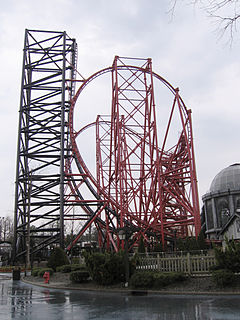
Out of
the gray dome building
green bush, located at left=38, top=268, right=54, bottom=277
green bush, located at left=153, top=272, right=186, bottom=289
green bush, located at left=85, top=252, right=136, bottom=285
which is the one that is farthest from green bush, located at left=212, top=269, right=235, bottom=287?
the gray dome building

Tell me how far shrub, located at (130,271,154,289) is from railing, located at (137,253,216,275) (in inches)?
61.1

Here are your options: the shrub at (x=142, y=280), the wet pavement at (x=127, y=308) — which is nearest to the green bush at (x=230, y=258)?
the wet pavement at (x=127, y=308)

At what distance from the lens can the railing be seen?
45.4ft

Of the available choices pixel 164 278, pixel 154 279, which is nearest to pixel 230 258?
pixel 164 278

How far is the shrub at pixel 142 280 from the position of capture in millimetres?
13024

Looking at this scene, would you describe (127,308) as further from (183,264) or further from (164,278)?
(183,264)

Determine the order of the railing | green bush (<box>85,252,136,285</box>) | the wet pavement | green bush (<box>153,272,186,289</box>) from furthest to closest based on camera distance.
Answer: green bush (<box>85,252,136,285</box>), the railing, green bush (<box>153,272,186,289</box>), the wet pavement

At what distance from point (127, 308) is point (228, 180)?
50745mm

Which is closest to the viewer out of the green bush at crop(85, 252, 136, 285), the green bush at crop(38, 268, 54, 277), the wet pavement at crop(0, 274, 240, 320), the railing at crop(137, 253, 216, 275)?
the wet pavement at crop(0, 274, 240, 320)

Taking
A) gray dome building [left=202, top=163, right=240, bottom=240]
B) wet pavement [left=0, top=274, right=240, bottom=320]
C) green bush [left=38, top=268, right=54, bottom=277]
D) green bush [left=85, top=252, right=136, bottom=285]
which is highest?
gray dome building [left=202, top=163, right=240, bottom=240]

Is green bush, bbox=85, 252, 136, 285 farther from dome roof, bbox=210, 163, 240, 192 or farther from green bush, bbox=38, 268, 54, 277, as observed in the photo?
dome roof, bbox=210, 163, 240, 192

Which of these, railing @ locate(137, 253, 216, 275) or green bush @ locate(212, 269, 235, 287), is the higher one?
railing @ locate(137, 253, 216, 275)

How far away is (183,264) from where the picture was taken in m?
14.3

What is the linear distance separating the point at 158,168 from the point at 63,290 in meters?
15.3
